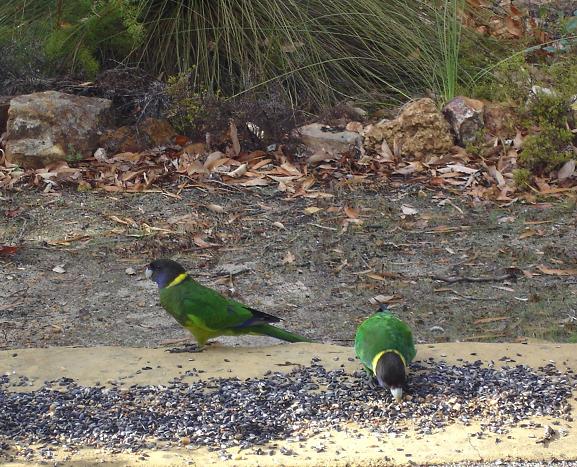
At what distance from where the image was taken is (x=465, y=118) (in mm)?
7523

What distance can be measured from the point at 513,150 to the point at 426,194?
0.90 meters

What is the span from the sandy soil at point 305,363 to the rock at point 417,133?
126 inches

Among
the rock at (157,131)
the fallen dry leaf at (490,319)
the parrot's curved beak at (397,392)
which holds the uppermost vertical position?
the rock at (157,131)

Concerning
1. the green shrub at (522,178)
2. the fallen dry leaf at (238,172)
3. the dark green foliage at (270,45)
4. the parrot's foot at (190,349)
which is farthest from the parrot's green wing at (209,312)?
the dark green foliage at (270,45)

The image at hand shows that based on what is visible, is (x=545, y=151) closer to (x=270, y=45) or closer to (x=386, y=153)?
(x=386, y=153)

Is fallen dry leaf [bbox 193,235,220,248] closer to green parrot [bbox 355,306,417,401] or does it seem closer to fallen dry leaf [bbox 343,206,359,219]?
fallen dry leaf [bbox 343,206,359,219]

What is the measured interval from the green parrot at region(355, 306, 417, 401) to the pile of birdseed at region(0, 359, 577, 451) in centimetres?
9

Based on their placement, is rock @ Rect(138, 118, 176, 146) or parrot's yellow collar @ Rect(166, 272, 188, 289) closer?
parrot's yellow collar @ Rect(166, 272, 188, 289)

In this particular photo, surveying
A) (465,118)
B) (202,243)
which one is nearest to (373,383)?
(202,243)

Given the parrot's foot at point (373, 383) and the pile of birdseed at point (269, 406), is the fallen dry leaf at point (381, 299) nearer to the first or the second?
the pile of birdseed at point (269, 406)

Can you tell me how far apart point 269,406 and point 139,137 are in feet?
13.5

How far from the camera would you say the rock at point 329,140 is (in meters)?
7.56

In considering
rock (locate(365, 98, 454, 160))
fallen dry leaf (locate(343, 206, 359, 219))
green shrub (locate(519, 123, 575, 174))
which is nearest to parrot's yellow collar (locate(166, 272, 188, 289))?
fallen dry leaf (locate(343, 206, 359, 219))

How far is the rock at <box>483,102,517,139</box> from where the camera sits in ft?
25.2
